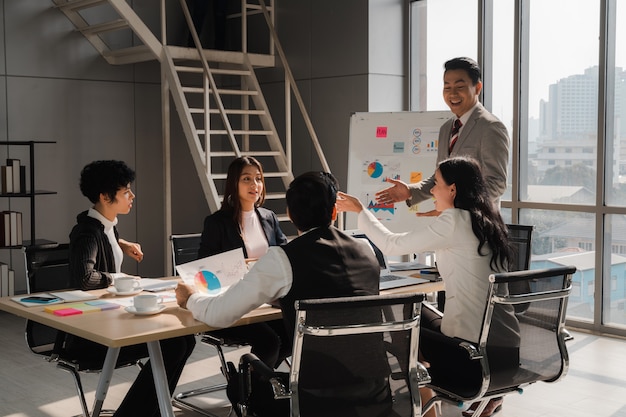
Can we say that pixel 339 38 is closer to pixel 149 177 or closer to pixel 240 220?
pixel 149 177

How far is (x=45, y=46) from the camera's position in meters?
7.12

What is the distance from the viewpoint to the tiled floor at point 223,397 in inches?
167

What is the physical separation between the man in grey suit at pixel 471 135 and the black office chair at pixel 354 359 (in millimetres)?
1712

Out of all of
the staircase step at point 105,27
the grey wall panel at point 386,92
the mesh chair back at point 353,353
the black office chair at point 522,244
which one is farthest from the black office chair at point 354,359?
the staircase step at point 105,27

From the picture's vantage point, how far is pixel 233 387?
2855mm

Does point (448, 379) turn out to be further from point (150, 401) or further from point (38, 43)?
point (38, 43)

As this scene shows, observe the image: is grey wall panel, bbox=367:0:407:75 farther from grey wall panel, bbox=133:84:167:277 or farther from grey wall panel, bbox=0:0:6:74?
grey wall panel, bbox=0:0:6:74

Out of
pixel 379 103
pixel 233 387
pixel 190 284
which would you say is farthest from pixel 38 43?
pixel 233 387

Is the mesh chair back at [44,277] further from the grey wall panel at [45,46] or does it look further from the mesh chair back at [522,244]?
the grey wall panel at [45,46]

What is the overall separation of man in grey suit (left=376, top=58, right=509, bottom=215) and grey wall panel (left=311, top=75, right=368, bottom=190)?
2615 millimetres

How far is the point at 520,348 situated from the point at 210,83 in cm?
440

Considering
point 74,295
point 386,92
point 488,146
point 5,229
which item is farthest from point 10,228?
point 488,146

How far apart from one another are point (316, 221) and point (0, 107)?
505 centimetres

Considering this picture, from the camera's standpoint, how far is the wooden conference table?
9.02 feet
